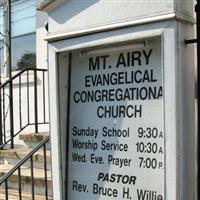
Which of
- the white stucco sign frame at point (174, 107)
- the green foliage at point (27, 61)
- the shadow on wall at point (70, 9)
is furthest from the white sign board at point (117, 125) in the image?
the green foliage at point (27, 61)

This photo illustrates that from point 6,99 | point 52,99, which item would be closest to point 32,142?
point 6,99

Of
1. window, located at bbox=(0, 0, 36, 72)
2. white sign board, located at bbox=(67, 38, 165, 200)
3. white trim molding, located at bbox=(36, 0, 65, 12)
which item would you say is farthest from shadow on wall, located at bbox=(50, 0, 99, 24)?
window, located at bbox=(0, 0, 36, 72)

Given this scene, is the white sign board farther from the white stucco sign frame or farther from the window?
the window

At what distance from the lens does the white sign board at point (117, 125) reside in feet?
6.77

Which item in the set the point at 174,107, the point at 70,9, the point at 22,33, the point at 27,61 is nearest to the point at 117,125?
the point at 174,107

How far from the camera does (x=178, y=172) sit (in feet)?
6.29

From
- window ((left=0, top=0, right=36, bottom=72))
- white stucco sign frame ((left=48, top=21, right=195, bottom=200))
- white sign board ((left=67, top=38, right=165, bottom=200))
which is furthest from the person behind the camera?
window ((left=0, top=0, right=36, bottom=72))

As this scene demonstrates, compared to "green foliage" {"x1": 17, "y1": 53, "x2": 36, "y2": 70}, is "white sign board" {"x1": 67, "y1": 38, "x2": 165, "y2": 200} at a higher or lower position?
lower

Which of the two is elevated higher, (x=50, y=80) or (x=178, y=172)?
(x=50, y=80)

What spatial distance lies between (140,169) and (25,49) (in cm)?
585

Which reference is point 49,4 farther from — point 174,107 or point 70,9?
point 174,107

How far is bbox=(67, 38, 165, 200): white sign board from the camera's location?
6.77 feet

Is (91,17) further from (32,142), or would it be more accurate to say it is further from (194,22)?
(32,142)

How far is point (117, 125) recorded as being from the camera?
87.2 inches
